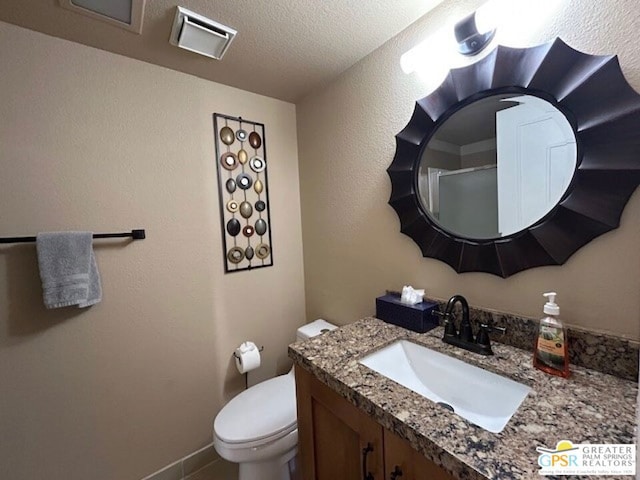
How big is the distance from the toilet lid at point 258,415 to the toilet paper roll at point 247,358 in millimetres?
147

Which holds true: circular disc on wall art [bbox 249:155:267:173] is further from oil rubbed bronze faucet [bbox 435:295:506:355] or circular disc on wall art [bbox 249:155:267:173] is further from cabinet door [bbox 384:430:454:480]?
cabinet door [bbox 384:430:454:480]

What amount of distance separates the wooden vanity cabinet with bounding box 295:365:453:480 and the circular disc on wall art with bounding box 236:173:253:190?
41.9 inches

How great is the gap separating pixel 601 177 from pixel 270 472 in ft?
5.40

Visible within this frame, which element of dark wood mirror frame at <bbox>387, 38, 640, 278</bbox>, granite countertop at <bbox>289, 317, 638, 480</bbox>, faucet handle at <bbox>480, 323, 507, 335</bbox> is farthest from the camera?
faucet handle at <bbox>480, 323, 507, 335</bbox>

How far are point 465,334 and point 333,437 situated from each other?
1.82 ft

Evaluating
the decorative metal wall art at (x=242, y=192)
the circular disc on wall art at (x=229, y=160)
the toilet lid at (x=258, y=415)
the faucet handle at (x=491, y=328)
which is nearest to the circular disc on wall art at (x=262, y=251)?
the decorative metal wall art at (x=242, y=192)

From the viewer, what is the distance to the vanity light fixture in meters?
0.89

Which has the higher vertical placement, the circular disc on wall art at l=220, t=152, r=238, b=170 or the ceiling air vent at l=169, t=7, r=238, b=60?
the ceiling air vent at l=169, t=7, r=238, b=60

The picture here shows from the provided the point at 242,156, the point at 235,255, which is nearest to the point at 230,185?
the point at 242,156

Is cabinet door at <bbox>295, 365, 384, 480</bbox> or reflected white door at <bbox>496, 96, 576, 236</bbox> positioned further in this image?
reflected white door at <bbox>496, 96, 576, 236</bbox>

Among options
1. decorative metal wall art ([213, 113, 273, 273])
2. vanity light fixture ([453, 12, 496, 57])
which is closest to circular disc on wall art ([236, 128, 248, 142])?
decorative metal wall art ([213, 113, 273, 273])

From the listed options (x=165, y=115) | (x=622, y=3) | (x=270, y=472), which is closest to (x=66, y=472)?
(x=270, y=472)

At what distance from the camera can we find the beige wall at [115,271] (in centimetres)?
105

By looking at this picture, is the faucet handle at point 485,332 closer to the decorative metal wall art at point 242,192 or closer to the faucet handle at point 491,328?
the faucet handle at point 491,328
